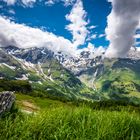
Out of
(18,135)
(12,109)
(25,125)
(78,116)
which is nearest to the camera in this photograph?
(18,135)

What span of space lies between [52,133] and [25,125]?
0.78 meters

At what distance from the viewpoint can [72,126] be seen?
9.61 metres

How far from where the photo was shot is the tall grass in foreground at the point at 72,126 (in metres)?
8.60

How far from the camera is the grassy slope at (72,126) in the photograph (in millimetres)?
8609

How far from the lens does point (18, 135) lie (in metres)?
8.49

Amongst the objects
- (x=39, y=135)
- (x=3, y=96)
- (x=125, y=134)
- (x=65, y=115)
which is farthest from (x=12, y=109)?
(x=125, y=134)

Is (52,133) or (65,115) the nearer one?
(52,133)

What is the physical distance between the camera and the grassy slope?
8609 mm

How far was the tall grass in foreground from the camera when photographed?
8602 mm

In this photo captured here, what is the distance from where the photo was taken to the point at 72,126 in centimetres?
961

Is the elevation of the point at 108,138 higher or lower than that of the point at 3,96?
lower

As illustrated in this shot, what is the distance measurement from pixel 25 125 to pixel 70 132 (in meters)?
1.28

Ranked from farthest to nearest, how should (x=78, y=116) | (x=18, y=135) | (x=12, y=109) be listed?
1. (x=12, y=109)
2. (x=78, y=116)
3. (x=18, y=135)

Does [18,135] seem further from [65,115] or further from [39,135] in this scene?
[65,115]
